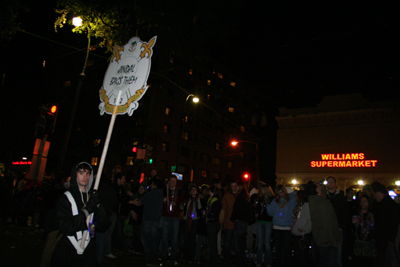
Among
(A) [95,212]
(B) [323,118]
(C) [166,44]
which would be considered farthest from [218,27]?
(B) [323,118]

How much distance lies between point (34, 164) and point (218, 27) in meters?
9.12

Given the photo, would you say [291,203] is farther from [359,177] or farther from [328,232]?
[359,177]

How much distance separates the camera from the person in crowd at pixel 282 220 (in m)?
6.85

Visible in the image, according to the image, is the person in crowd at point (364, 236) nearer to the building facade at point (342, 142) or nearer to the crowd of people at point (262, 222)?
the crowd of people at point (262, 222)

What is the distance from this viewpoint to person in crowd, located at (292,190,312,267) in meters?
6.41

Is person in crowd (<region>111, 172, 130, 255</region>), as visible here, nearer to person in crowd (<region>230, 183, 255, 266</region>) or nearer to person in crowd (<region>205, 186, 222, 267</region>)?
person in crowd (<region>205, 186, 222, 267</region>)

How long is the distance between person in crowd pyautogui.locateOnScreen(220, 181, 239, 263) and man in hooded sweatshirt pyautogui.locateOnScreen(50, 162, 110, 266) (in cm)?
446

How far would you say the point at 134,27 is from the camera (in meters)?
11.9

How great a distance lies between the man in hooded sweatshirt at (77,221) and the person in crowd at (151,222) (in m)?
3.78

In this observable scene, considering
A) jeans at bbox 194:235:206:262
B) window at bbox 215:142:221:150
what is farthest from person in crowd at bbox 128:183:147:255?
window at bbox 215:142:221:150

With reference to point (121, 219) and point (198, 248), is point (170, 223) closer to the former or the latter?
point (198, 248)

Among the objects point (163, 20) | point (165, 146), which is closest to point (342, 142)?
point (165, 146)

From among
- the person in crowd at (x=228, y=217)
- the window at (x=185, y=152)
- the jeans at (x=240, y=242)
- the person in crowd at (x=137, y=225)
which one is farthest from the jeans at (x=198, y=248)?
the window at (x=185, y=152)

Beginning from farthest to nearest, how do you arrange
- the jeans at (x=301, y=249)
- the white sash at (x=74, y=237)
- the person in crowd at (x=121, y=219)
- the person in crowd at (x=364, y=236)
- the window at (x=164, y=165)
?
1. the window at (x=164, y=165)
2. the person in crowd at (x=121, y=219)
3. the person in crowd at (x=364, y=236)
4. the jeans at (x=301, y=249)
5. the white sash at (x=74, y=237)
